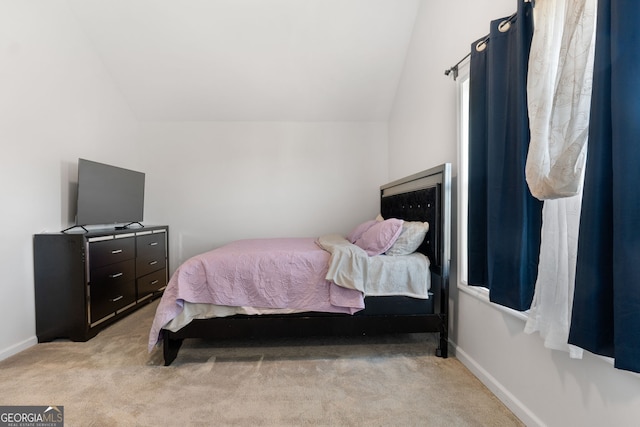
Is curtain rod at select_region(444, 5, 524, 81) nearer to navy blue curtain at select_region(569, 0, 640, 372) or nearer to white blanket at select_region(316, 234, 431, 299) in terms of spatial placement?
navy blue curtain at select_region(569, 0, 640, 372)

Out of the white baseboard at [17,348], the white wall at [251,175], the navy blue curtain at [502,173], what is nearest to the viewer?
the navy blue curtain at [502,173]

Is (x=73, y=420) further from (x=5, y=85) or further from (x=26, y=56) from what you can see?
(x=26, y=56)

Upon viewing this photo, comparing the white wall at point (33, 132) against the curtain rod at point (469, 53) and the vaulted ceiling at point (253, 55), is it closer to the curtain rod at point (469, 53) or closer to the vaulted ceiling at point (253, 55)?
the vaulted ceiling at point (253, 55)

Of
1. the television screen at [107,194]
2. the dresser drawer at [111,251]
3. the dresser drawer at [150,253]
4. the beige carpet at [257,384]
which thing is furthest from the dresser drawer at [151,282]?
the beige carpet at [257,384]

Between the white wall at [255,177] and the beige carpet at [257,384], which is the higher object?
the white wall at [255,177]

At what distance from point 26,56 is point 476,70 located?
3359 millimetres

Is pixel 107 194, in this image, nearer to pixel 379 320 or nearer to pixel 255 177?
pixel 255 177

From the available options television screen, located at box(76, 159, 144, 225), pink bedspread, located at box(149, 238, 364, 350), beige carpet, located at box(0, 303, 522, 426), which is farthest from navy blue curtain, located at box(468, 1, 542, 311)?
television screen, located at box(76, 159, 144, 225)

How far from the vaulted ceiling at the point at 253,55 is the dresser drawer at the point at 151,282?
211 cm

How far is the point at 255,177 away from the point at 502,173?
308 centimetres

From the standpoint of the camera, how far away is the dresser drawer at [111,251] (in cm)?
237

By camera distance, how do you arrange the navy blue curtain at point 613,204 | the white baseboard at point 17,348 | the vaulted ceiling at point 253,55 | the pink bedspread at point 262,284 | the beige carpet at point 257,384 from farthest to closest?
the vaulted ceiling at point 253,55 < the white baseboard at point 17,348 < the pink bedspread at point 262,284 < the beige carpet at point 257,384 < the navy blue curtain at point 613,204

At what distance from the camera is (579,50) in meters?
0.98

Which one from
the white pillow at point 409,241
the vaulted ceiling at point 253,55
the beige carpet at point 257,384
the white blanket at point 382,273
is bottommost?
the beige carpet at point 257,384
